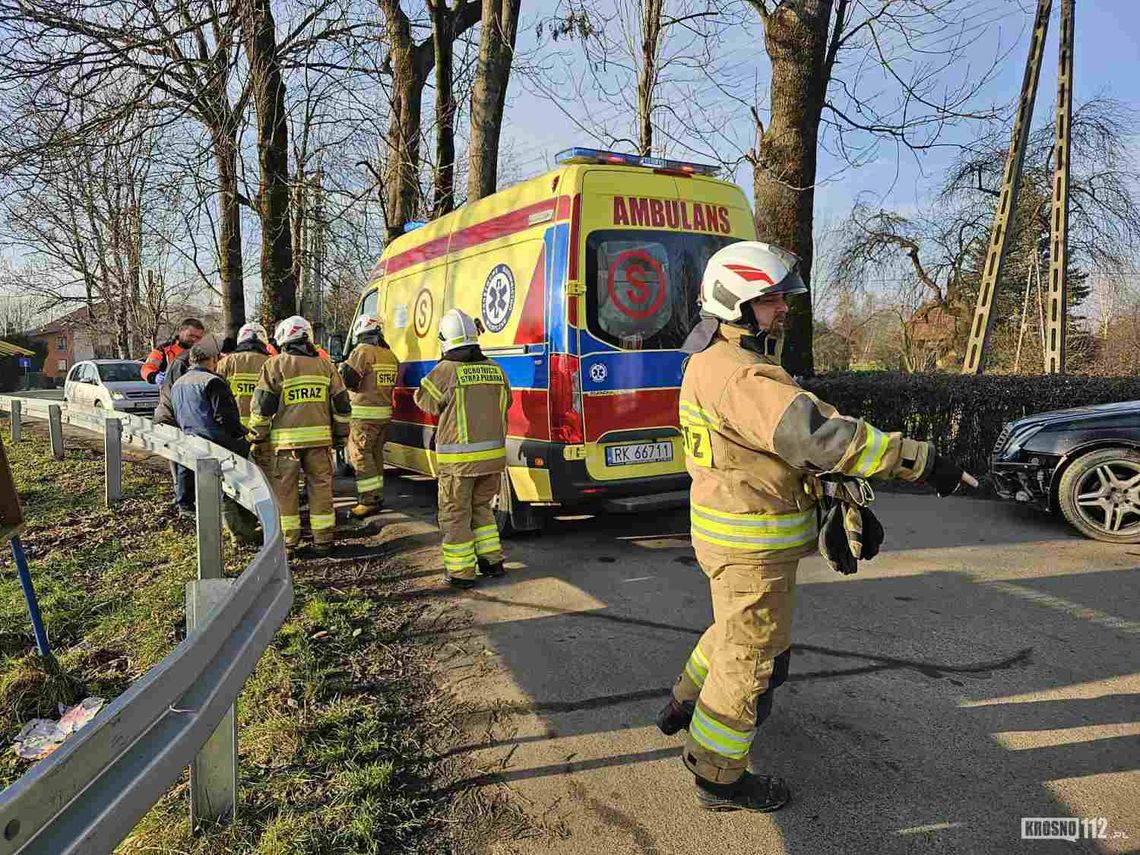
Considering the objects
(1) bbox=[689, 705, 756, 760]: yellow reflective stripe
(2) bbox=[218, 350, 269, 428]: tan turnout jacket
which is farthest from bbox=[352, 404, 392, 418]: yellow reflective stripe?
(1) bbox=[689, 705, 756, 760]: yellow reflective stripe

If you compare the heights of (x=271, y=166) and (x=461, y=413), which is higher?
(x=271, y=166)

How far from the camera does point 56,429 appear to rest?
1015cm

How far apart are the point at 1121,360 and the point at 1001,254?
1169 centimetres

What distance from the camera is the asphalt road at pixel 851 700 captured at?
250cm

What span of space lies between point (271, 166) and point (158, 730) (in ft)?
33.6

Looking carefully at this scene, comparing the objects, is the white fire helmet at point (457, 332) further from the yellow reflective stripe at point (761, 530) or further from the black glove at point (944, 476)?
the black glove at point (944, 476)

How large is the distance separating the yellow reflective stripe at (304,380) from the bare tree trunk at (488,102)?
4919 mm

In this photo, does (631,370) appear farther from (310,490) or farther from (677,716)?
(677,716)

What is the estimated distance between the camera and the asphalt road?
2500 millimetres

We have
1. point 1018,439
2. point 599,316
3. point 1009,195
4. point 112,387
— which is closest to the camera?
point 599,316

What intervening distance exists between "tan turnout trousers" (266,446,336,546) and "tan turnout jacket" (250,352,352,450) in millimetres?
112

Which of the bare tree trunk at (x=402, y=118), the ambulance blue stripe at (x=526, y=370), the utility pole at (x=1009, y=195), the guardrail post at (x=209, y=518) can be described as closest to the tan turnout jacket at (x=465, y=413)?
the ambulance blue stripe at (x=526, y=370)

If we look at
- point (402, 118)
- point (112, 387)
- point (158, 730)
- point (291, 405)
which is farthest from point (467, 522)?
point (112, 387)

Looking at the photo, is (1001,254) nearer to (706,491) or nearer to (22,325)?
(706,491)
